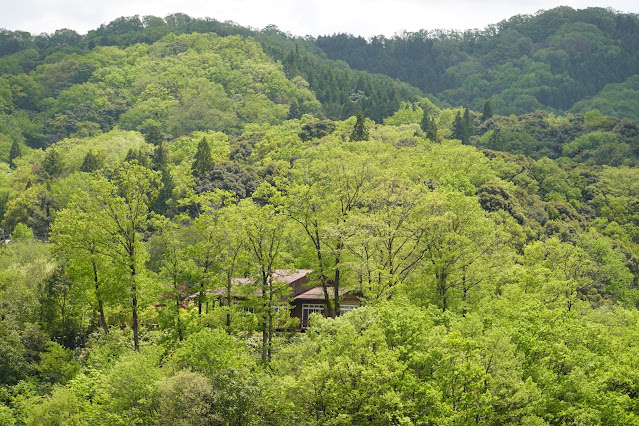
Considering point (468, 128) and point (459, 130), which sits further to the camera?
point (468, 128)

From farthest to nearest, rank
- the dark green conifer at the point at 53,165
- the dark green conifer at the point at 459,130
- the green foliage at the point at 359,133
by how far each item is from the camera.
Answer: the dark green conifer at the point at 459,130 < the dark green conifer at the point at 53,165 < the green foliage at the point at 359,133

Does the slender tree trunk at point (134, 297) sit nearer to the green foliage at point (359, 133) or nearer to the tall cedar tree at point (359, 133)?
the green foliage at point (359, 133)

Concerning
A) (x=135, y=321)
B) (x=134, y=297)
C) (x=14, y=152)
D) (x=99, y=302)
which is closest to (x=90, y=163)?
(x=14, y=152)

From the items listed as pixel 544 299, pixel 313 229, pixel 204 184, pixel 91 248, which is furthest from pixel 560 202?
pixel 91 248

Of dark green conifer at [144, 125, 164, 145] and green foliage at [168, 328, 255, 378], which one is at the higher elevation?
dark green conifer at [144, 125, 164, 145]

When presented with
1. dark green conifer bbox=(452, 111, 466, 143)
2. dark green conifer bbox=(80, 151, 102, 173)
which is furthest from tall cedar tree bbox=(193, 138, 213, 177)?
dark green conifer bbox=(452, 111, 466, 143)

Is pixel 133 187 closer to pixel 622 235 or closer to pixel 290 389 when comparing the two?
pixel 290 389

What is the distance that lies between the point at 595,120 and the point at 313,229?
12311cm

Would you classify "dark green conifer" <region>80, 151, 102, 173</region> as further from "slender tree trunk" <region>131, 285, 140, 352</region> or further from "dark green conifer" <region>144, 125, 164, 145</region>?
"slender tree trunk" <region>131, 285, 140, 352</region>

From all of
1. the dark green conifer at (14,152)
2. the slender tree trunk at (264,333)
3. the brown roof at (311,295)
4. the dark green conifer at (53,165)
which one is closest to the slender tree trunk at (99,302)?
the slender tree trunk at (264,333)

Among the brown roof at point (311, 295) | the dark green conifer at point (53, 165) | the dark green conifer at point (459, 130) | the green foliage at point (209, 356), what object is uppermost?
the dark green conifer at point (459, 130)

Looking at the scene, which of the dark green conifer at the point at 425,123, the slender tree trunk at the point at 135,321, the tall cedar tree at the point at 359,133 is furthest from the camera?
the dark green conifer at the point at 425,123

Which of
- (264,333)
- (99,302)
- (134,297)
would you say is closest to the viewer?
(264,333)

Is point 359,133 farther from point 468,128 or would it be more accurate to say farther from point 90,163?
point 468,128
